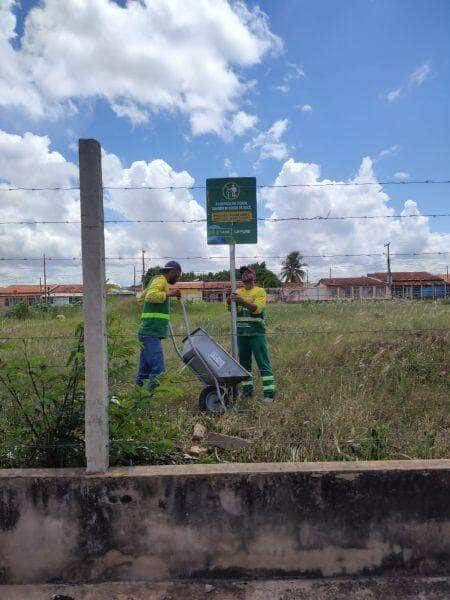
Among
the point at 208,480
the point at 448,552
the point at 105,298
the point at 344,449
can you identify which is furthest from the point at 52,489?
the point at 448,552

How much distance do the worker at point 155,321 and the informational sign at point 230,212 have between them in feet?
1.91

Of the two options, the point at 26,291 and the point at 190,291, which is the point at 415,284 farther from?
the point at 26,291

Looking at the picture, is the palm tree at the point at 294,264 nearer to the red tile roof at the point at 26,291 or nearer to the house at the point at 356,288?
the house at the point at 356,288

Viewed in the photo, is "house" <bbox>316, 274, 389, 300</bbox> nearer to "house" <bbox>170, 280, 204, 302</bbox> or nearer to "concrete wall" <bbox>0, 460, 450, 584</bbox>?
"house" <bbox>170, 280, 204, 302</bbox>

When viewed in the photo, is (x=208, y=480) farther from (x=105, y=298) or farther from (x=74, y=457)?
(x=105, y=298)

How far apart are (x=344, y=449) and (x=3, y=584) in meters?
2.34

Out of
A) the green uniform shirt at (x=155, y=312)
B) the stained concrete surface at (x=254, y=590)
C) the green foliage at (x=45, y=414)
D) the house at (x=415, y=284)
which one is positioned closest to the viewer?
the stained concrete surface at (x=254, y=590)

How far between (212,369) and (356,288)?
7.00ft

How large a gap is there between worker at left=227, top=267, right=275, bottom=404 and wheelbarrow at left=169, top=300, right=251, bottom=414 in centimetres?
44

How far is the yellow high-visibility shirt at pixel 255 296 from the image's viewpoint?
540 cm

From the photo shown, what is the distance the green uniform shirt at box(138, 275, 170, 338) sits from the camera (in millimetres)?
4922

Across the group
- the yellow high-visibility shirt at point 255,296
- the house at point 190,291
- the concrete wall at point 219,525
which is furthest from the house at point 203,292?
the concrete wall at point 219,525

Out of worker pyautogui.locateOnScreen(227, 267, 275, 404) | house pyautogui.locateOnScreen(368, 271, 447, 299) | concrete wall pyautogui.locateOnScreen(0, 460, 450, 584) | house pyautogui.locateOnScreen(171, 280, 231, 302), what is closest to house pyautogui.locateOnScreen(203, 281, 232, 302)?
house pyautogui.locateOnScreen(171, 280, 231, 302)

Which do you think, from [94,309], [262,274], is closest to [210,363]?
[94,309]
